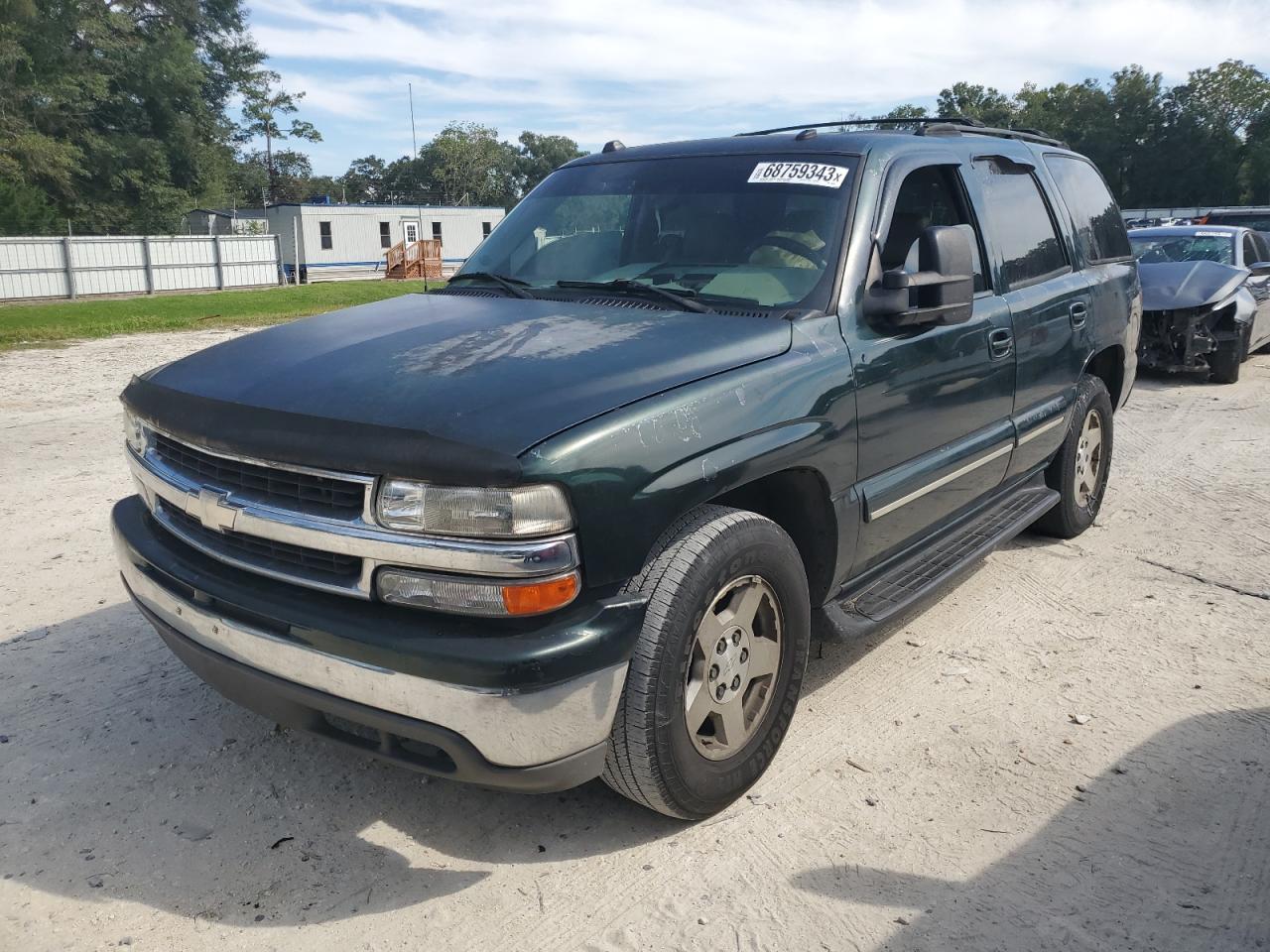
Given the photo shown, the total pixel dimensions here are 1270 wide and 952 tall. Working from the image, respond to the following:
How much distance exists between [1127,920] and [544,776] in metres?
1.52

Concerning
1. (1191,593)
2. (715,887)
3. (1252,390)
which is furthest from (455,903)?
(1252,390)

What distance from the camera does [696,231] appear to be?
3742 mm

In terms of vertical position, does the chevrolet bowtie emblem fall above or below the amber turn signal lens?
above

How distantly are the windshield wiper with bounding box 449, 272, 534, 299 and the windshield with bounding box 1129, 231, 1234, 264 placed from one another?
9644 millimetres

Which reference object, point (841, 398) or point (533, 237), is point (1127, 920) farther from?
point (533, 237)

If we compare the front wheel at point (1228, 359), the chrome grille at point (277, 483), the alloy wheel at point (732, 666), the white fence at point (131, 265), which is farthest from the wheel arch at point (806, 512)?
the white fence at point (131, 265)

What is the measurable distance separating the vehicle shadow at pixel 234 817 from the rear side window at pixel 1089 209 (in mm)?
2976

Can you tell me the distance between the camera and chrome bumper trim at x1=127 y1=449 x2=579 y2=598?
236cm

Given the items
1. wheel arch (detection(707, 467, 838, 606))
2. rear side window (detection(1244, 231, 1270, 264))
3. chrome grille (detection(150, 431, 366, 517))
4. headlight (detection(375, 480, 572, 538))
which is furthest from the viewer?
rear side window (detection(1244, 231, 1270, 264))

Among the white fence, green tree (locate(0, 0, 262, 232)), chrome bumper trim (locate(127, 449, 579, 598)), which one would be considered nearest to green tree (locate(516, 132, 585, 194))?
green tree (locate(0, 0, 262, 232))

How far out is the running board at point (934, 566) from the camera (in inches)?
137

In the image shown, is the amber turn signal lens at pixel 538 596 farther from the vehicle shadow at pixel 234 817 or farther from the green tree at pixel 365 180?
the green tree at pixel 365 180

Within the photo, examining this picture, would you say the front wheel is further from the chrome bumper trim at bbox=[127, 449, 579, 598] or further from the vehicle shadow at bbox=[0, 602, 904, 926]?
the chrome bumper trim at bbox=[127, 449, 579, 598]

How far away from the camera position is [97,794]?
311 centimetres
